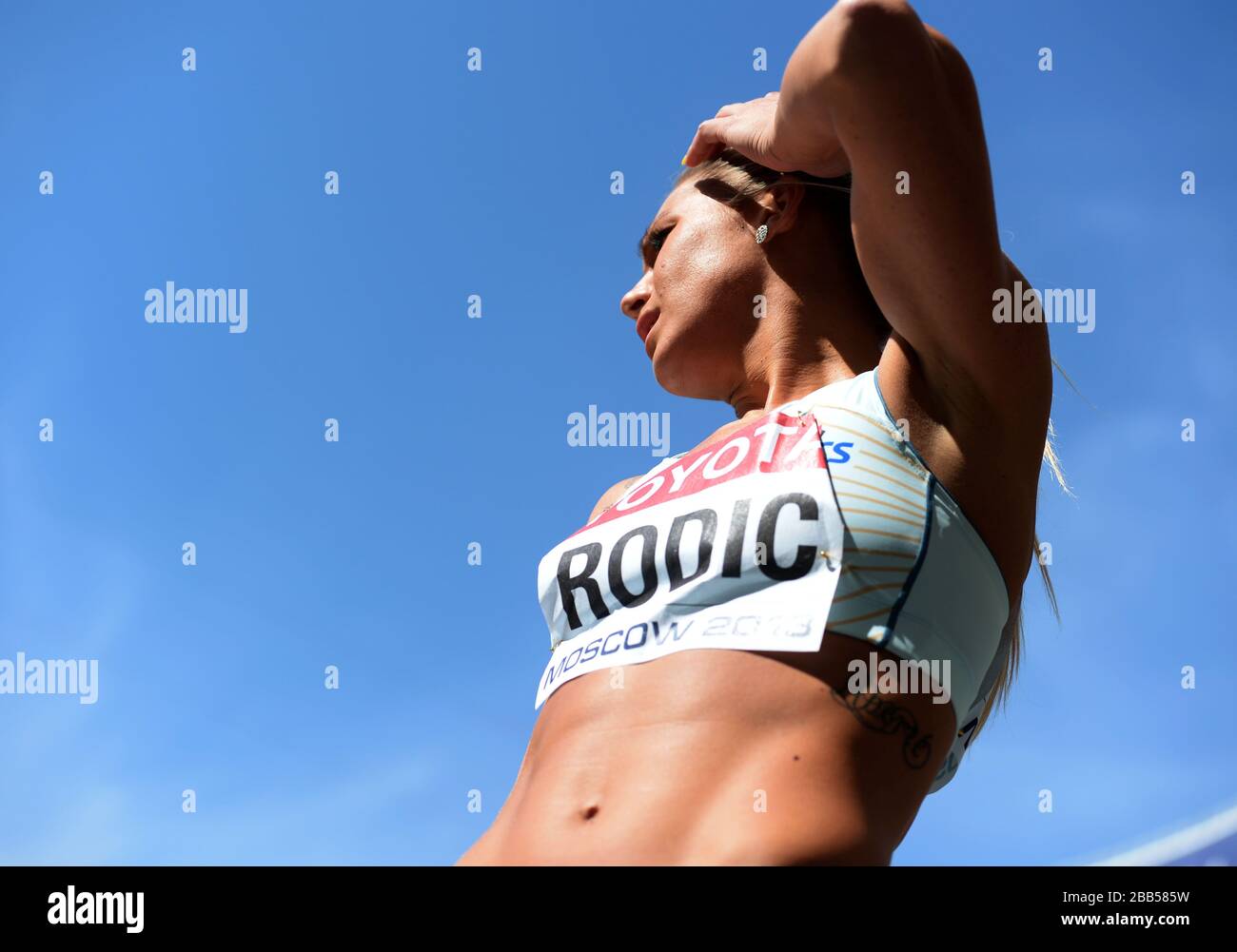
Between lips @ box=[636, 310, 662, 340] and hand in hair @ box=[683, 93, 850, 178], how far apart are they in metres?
0.47

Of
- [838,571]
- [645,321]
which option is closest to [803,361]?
[645,321]

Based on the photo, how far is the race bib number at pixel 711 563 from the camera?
229 centimetres

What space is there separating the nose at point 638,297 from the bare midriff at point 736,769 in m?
1.39

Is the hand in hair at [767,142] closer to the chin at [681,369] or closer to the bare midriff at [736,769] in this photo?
the chin at [681,369]

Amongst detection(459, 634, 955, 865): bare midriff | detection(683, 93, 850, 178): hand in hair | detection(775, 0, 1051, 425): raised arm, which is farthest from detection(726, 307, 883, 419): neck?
detection(459, 634, 955, 865): bare midriff

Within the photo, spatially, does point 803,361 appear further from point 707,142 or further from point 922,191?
point 922,191

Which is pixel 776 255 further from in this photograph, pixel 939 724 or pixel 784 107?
pixel 939 724

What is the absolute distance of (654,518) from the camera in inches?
105

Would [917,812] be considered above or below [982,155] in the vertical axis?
below

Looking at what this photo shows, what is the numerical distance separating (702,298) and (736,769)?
1.56 meters

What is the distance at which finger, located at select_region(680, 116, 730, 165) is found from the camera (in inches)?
122

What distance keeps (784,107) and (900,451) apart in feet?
2.67

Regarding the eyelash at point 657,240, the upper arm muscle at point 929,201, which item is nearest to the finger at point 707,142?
the eyelash at point 657,240
